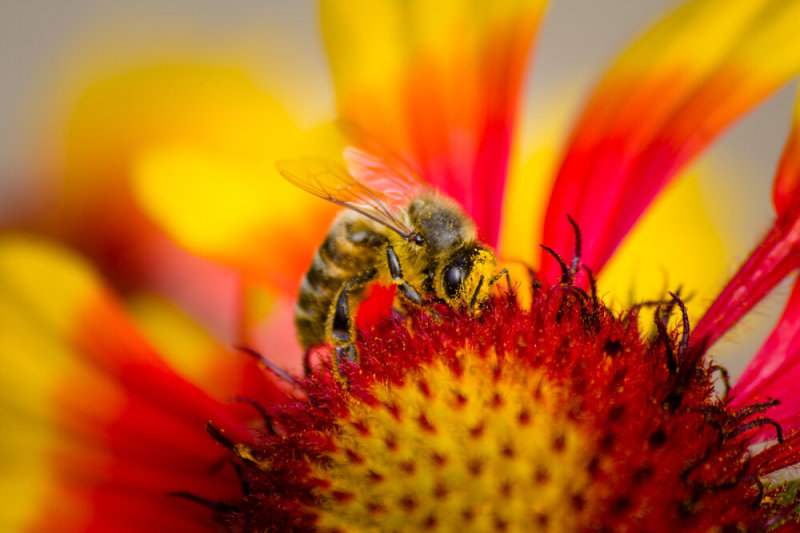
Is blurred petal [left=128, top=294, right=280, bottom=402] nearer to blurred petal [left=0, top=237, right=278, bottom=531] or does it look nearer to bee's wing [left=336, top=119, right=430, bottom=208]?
blurred petal [left=0, top=237, right=278, bottom=531]

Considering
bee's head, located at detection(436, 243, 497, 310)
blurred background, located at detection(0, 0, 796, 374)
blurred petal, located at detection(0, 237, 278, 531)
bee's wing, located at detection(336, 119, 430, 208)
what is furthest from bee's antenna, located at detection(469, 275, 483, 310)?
blurred background, located at detection(0, 0, 796, 374)

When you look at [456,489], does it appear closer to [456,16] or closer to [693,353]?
[693,353]

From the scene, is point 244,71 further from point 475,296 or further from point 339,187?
point 475,296

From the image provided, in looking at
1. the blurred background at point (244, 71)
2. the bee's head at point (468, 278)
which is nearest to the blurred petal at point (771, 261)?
the bee's head at point (468, 278)

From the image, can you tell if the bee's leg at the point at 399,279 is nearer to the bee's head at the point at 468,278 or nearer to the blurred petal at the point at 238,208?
the bee's head at the point at 468,278

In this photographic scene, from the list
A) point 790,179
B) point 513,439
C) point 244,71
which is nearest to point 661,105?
point 790,179
